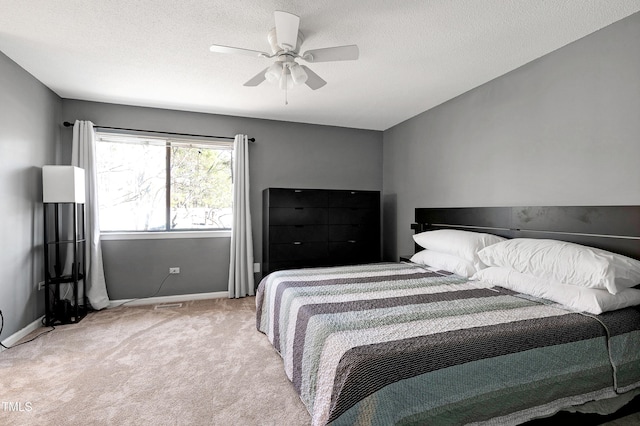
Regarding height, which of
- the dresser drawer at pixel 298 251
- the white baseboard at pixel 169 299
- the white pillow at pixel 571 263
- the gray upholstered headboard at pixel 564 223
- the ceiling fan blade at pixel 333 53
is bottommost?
the white baseboard at pixel 169 299

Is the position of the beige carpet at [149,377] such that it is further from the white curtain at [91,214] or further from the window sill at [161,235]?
the window sill at [161,235]

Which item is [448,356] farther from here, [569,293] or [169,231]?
[169,231]

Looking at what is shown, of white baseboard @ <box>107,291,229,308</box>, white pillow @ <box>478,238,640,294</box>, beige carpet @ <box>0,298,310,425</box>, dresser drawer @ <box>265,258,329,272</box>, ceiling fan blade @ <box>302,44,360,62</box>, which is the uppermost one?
ceiling fan blade @ <box>302,44,360,62</box>

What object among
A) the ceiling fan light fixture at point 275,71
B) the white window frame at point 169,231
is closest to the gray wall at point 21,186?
the white window frame at point 169,231

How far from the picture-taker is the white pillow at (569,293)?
1.75m

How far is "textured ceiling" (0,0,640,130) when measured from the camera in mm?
1976

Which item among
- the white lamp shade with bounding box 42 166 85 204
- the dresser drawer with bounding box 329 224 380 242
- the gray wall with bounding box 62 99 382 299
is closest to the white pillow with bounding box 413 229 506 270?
the dresser drawer with bounding box 329 224 380 242

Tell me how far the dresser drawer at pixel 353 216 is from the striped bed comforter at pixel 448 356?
6.49ft

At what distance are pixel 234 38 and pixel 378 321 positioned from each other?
7.13ft

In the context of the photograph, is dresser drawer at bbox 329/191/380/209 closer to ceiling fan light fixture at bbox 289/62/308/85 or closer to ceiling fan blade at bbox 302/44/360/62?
ceiling fan light fixture at bbox 289/62/308/85

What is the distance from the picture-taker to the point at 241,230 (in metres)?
4.11

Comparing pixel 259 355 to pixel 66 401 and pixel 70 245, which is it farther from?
pixel 70 245

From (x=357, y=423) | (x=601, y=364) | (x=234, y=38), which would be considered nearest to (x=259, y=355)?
(x=357, y=423)

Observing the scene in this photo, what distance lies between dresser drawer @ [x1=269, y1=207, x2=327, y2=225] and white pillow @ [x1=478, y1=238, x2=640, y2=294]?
6.92 feet
